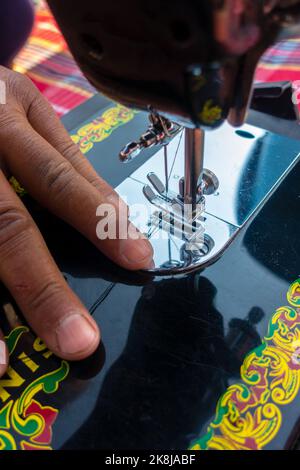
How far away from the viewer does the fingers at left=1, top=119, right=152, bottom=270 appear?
66cm

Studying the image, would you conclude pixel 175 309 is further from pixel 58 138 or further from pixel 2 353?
pixel 58 138

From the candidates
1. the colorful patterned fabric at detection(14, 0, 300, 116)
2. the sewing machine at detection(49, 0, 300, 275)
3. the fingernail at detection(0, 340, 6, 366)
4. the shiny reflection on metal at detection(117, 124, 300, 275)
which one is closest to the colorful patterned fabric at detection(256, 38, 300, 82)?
the colorful patterned fabric at detection(14, 0, 300, 116)

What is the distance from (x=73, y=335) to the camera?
559mm

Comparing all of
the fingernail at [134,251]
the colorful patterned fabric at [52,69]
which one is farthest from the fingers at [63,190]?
the colorful patterned fabric at [52,69]

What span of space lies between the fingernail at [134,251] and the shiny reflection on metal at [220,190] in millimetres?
37

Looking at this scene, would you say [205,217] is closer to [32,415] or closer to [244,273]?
[244,273]

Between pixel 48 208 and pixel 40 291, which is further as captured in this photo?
pixel 48 208

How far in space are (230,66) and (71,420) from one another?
0.42m

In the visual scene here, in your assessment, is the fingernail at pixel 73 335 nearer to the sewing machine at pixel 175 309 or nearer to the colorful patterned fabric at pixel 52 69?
the sewing machine at pixel 175 309

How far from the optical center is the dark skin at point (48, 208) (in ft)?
1.88

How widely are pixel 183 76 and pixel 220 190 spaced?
357 millimetres
